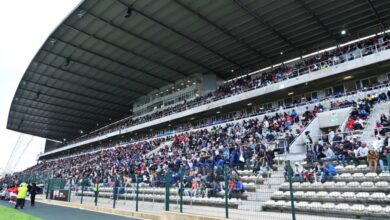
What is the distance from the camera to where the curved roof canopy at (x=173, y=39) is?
→ 93.7ft

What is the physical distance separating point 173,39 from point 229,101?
365 inches

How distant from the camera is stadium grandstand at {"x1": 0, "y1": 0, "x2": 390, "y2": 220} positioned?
10336 mm

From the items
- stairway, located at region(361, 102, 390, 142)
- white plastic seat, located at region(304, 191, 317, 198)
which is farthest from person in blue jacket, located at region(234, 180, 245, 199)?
stairway, located at region(361, 102, 390, 142)

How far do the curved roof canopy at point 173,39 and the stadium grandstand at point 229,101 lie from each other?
0.17 meters

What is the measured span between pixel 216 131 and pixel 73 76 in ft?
83.0

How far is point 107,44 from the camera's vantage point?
35406 mm

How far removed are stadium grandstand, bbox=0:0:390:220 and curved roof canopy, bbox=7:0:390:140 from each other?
0.17m

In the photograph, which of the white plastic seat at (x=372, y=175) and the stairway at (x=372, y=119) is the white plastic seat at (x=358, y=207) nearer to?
the white plastic seat at (x=372, y=175)

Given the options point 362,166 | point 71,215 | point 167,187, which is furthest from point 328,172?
point 71,215

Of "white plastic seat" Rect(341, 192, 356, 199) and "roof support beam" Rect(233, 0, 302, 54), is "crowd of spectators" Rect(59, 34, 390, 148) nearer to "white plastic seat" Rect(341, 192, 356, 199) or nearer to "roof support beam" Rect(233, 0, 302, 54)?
"roof support beam" Rect(233, 0, 302, 54)

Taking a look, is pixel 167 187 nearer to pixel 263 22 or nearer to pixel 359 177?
pixel 359 177

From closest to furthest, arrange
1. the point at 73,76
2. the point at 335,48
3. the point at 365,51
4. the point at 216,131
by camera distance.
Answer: the point at 365,51 < the point at 216,131 < the point at 335,48 < the point at 73,76

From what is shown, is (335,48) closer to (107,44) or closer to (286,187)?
(107,44)

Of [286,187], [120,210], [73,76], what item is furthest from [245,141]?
[73,76]
